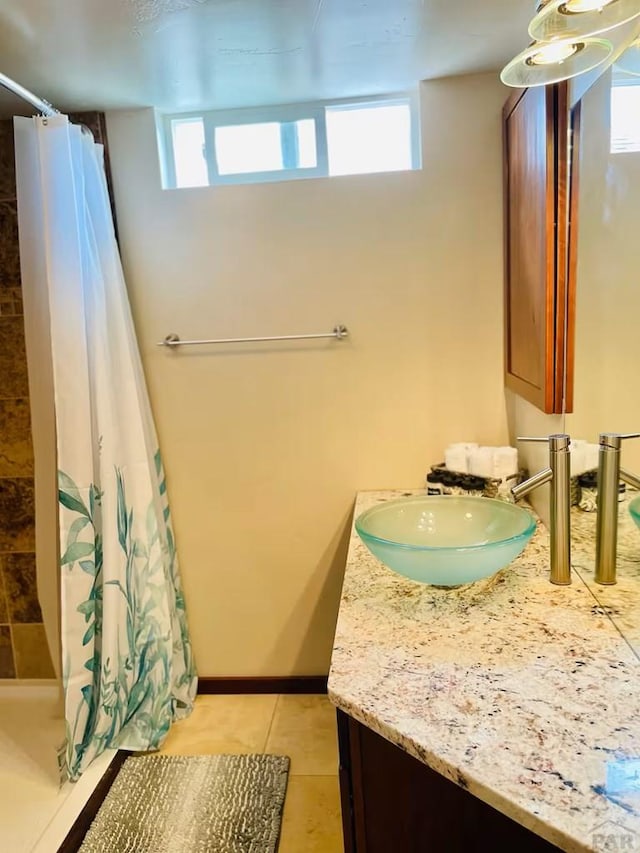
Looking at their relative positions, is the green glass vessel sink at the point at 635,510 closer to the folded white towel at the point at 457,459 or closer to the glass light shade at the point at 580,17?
the folded white towel at the point at 457,459

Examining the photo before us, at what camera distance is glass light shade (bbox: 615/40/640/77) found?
115cm

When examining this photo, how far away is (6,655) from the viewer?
2375mm

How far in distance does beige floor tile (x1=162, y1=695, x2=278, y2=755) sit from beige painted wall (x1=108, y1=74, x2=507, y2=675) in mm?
367

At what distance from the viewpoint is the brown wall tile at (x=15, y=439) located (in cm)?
220

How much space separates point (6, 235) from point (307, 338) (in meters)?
1.13

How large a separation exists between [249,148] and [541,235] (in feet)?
3.75

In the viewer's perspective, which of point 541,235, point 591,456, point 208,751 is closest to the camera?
point 591,456

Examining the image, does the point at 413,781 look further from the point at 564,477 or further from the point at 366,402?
the point at 366,402

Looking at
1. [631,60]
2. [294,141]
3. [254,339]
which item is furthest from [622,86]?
[254,339]

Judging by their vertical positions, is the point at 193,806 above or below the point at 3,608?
below

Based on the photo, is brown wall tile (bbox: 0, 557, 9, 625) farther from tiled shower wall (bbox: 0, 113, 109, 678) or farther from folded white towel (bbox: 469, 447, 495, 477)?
folded white towel (bbox: 469, 447, 495, 477)

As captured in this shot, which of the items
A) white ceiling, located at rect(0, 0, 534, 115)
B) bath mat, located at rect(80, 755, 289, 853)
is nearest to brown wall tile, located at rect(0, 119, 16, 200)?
white ceiling, located at rect(0, 0, 534, 115)

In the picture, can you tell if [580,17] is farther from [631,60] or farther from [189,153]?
[189,153]

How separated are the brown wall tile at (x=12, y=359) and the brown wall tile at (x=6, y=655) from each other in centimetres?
95
